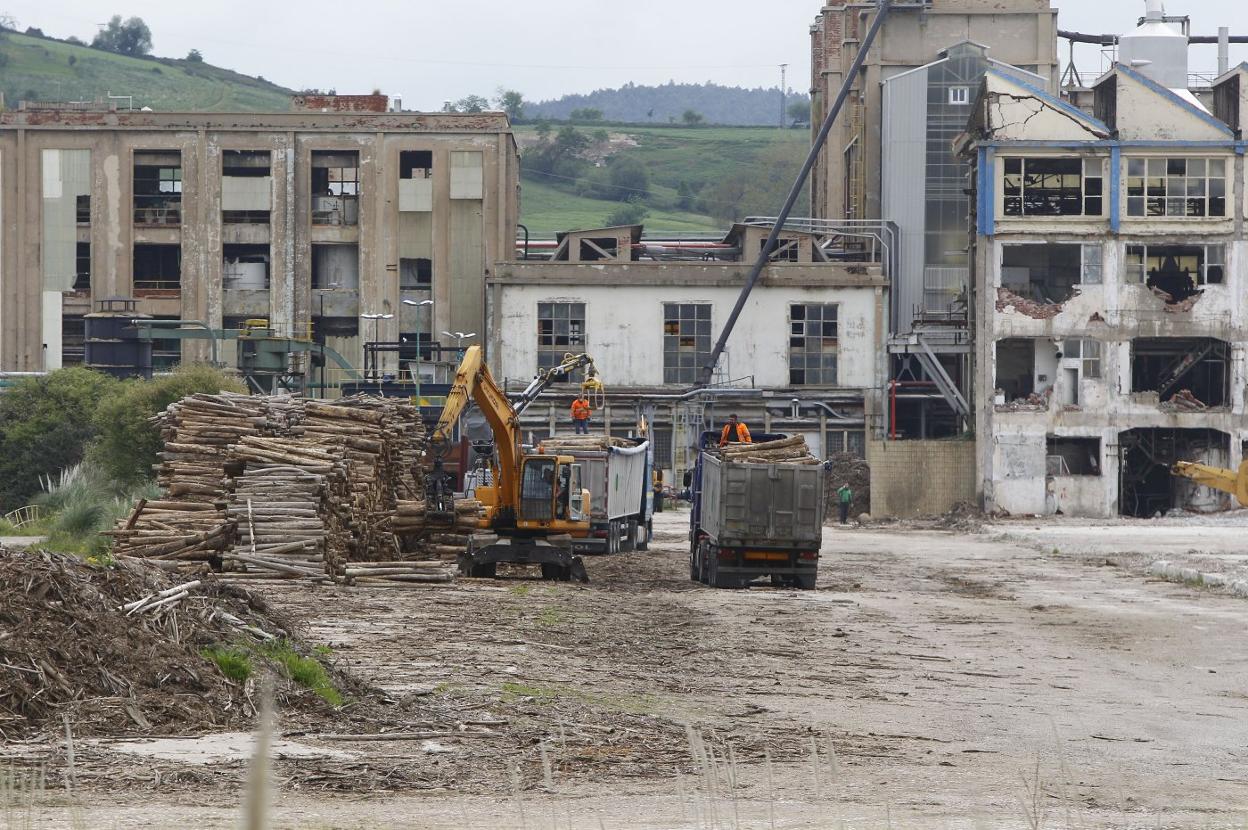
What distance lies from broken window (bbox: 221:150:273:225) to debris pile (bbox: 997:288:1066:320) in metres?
33.8

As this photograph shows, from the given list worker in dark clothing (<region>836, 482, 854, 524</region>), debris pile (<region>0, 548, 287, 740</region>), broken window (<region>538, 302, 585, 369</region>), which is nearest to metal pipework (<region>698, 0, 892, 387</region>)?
broken window (<region>538, 302, 585, 369</region>)

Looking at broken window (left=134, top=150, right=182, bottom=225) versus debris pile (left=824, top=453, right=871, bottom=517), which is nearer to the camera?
debris pile (left=824, top=453, right=871, bottom=517)

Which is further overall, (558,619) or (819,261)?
(819,261)

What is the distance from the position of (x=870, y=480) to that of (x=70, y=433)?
3010 centimetres

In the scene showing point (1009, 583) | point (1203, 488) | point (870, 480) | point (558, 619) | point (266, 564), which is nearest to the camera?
point (558, 619)

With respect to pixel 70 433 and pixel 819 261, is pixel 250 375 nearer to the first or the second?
pixel 70 433

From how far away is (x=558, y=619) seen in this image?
22.5 meters

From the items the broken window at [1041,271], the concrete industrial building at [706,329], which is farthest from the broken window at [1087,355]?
the concrete industrial building at [706,329]

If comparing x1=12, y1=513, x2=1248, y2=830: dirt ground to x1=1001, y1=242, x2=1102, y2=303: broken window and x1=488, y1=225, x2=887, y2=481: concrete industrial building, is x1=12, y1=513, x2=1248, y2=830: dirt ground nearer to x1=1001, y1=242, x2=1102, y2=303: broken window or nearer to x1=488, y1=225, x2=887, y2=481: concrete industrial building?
x1=1001, y1=242, x2=1102, y2=303: broken window

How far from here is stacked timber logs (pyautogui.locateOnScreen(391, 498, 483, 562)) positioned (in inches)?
1232

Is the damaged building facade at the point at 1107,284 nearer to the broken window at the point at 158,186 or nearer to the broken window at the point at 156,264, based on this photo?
the broken window at the point at 158,186

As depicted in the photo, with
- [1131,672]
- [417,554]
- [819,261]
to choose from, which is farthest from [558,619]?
[819,261]

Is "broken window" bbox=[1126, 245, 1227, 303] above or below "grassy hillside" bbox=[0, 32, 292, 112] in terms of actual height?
below

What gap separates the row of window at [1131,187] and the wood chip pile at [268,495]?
39283 millimetres
